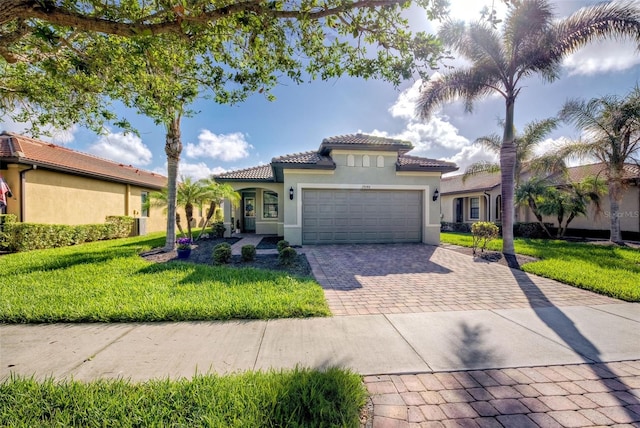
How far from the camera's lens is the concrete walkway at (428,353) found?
2406 millimetres

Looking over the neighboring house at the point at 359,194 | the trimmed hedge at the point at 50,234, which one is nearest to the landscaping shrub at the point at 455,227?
the neighboring house at the point at 359,194

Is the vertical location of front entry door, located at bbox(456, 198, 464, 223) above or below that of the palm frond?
below

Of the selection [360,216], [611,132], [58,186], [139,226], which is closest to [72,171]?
[58,186]

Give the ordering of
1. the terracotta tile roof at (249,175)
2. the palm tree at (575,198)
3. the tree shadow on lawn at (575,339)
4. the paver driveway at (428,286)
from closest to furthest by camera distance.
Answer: the tree shadow on lawn at (575,339)
the paver driveway at (428,286)
the palm tree at (575,198)
the terracotta tile roof at (249,175)

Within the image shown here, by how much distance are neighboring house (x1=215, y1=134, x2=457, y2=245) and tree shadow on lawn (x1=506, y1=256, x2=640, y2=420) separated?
680 centimetres

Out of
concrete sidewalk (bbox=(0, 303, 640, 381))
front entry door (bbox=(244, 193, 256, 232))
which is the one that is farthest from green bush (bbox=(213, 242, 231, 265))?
front entry door (bbox=(244, 193, 256, 232))

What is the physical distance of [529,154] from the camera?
16844 mm

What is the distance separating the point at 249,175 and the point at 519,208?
61.2 ft

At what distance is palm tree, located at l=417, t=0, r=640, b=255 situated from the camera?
27.3ft

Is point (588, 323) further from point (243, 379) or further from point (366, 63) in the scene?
point (366, 63)

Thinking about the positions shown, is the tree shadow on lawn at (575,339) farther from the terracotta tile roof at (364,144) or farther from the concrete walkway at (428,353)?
the terracotta tile roof at (364,144)

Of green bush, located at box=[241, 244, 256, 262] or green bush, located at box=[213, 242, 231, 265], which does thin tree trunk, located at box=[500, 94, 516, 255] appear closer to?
green bush, located at box=[241, 244, 256, 262]

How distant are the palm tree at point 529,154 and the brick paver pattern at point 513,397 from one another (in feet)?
46.2

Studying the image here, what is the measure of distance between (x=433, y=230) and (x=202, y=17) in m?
12.1
